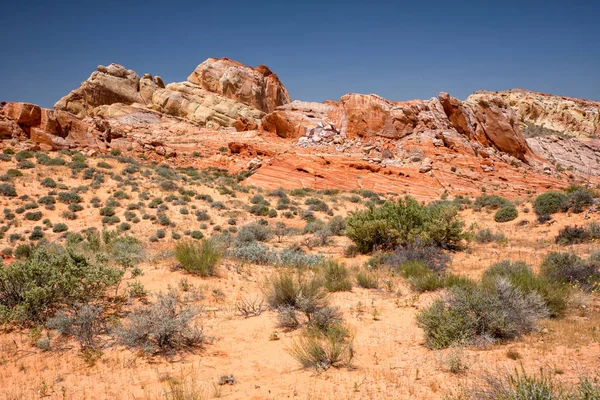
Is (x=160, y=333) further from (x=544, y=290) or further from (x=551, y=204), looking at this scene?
(x=551, y=204)

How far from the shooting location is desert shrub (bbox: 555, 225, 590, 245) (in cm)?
1084

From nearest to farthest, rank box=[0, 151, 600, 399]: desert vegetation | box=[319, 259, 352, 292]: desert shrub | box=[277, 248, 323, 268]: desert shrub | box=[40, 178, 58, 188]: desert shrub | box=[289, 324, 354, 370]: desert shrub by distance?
box=[0, 151, 600, 399]: desert vegetation → box=[289, 324, 354, 370]: desert shrub → box=[319, 259, 352, 292]: desert shrub → box=[277, 248, 323, 268]: desert shrub → box=[40, 178, 58, 188]: desert shrub

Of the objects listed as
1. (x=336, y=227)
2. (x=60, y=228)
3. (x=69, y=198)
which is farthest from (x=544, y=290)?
(x=69, y=198)

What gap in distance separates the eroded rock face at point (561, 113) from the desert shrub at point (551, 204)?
44995mm

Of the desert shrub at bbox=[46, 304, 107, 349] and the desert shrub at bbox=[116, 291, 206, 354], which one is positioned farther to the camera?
the desert shrub at bbox=[46, 304, 107, 349]

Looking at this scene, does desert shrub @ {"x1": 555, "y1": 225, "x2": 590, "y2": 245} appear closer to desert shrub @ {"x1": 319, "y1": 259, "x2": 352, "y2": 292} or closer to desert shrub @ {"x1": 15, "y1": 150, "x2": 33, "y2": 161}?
desert shrub @ {"x1": 319, "y1": 259, "x2": 352, "y2": 292}

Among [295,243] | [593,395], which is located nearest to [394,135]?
[295,243]

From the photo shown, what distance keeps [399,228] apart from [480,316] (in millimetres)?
5708

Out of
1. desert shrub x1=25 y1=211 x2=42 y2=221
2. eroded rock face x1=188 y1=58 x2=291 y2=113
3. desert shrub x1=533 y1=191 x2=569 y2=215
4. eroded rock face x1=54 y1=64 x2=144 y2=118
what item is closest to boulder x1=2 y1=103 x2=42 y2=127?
desert shrub x1=25 y1=211 x2=42 y2=221

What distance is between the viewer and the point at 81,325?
17.0 feet

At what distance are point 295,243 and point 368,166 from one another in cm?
1787

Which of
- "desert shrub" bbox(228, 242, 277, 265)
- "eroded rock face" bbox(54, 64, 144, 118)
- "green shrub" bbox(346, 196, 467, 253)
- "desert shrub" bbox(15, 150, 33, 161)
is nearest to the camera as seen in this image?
"desert shrub" bbox(228, 242, 277, 265)

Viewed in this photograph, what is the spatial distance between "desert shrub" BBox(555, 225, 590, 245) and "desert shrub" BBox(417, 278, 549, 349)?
675 centimetres

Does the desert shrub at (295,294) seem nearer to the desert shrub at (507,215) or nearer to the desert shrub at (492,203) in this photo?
the desert shrub at (507,215)
